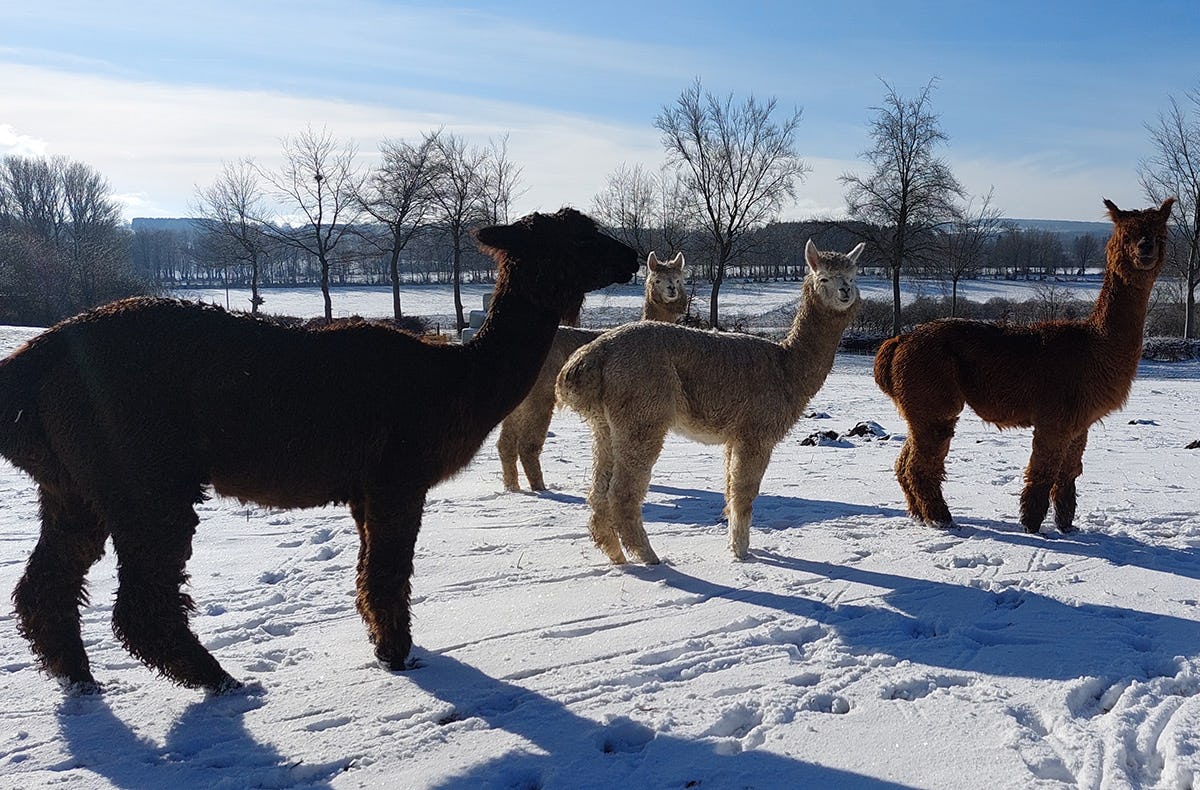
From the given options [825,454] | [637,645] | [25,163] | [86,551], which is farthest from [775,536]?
[25,163]

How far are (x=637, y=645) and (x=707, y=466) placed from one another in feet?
18.9

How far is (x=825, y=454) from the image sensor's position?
35.2 feet

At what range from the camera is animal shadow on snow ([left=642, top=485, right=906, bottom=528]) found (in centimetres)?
737

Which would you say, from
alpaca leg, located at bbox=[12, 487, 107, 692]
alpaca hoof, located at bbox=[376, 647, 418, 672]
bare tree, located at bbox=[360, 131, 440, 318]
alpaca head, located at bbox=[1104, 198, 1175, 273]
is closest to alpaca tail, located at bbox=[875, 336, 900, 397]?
alpaca head, located at bbox=[1104, 198, 1175, 273]

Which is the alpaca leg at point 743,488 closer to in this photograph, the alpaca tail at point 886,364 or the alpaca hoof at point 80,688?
the alpaca tail at point 886,364

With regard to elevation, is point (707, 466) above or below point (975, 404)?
below

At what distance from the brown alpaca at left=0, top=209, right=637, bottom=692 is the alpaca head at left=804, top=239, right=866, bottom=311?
2.67 m

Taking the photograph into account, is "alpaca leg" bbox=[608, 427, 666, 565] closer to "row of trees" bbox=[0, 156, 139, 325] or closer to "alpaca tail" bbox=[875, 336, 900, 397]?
"alpaca tail" bbox=[875, 336, 900, 397]

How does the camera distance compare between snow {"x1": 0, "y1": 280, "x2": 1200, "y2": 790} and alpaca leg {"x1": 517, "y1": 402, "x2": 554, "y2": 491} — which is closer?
snow {"x1": 0, "y1": 280, "x2": 1200, "y2": 790}

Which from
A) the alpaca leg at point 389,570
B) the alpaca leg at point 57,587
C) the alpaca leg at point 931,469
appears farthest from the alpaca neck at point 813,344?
the alpaca leg at point 57,587

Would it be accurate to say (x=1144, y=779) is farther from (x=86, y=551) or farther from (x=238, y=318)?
(x=86, y=551)

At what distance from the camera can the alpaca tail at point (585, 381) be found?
592 cm

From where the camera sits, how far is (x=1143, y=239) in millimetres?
6312

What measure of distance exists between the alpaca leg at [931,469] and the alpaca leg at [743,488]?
178 centimetres
